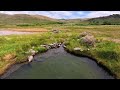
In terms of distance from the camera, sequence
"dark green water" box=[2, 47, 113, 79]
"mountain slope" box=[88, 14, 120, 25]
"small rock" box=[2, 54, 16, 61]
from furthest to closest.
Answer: "mountain slope" box=[88, 14, 120, 25] → "small rock" box=[2, 54, 16, 61] → "dark green water" box=[2, 47, 113, 79]

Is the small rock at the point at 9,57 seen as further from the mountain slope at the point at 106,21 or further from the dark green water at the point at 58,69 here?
the mountain slope at the point at 106,21

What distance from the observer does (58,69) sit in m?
12.9

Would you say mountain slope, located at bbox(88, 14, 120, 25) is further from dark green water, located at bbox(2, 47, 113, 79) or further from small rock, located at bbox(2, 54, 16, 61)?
Answer: small rock, located at bbox(2, 54, 16, 61)

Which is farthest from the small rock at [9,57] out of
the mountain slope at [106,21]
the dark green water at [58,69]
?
the mountain slope at [106,21]

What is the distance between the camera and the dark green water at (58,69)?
1159cm

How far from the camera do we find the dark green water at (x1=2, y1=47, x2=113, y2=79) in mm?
11594

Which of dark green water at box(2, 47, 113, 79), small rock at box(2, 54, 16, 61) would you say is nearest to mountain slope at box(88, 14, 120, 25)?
dark green water at box(2, 47, 113, 79)

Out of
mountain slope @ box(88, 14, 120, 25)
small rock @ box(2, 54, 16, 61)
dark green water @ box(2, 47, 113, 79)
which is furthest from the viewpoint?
mountain slope @ box(88, 14, 120, 25)

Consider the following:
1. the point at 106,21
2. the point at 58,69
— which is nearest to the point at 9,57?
the point at 58,69
